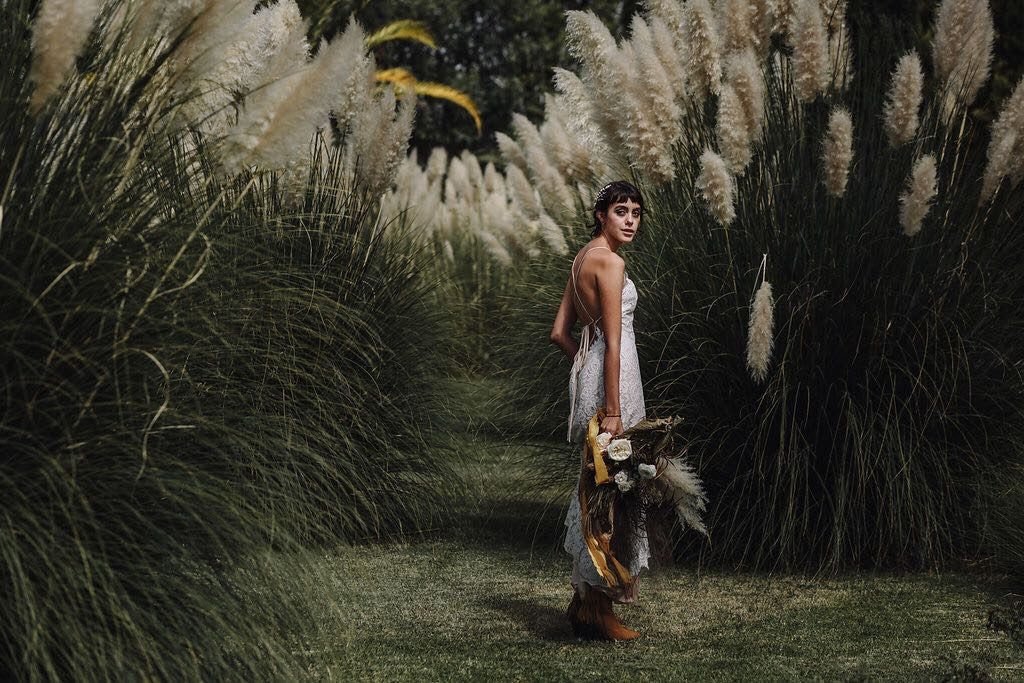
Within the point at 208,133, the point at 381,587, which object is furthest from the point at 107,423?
the point at 381,587

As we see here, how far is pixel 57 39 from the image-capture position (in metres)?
2.88

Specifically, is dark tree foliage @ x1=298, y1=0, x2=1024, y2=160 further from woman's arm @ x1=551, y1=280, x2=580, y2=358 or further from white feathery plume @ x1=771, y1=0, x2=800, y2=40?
woman's arm @ x1=551, y1=280, x2=580, y2=358

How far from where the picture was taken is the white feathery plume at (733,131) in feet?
16.2

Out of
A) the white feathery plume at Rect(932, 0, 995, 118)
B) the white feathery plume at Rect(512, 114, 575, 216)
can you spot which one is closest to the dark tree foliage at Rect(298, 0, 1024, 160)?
the white feathery plume at Rect(512, 114, 575, 216)

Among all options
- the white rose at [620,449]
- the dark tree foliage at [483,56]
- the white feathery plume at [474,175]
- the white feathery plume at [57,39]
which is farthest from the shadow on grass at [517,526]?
the dark tree foliage at [483,56]

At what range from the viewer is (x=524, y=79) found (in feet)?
78.5

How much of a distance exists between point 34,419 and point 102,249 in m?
0.44

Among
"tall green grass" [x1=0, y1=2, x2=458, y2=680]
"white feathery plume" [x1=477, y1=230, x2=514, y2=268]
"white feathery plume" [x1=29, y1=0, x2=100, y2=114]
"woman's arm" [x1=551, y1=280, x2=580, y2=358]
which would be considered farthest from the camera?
"white feathery plume" [x1=477, y1=230, x2=514, y2=268]

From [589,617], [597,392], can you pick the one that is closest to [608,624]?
[589,617]

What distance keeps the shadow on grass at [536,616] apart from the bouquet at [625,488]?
1.12 feet

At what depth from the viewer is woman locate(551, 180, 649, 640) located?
4.18m

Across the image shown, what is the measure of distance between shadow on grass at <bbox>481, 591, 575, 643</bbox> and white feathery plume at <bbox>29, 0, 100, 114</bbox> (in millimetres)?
2442

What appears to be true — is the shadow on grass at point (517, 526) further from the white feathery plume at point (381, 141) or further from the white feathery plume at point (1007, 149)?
the white feathery plume at point (1007, 149)

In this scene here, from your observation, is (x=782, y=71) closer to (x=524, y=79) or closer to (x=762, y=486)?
(x=762, y=486)
